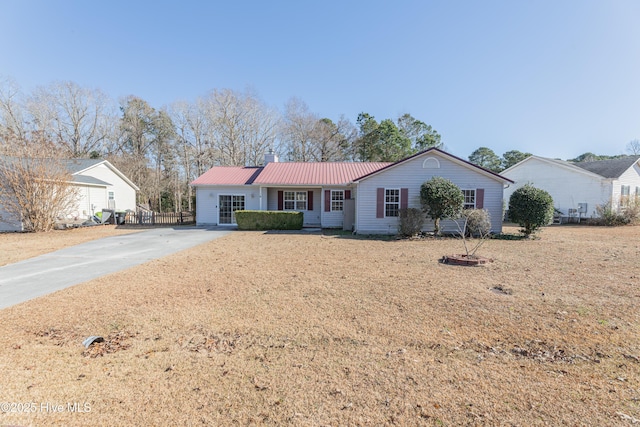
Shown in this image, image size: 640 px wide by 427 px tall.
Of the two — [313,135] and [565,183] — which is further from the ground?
[313,135]

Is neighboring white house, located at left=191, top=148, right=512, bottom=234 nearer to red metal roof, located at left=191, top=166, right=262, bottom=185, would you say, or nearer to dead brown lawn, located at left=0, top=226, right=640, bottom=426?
red metal roof, located at left=191, top=166, right=262, bottom=185

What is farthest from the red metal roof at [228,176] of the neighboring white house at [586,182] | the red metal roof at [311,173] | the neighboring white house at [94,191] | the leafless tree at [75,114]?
the leafless tree at [75,114]

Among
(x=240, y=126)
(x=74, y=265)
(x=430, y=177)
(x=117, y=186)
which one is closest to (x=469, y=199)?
(x=430, y=177)

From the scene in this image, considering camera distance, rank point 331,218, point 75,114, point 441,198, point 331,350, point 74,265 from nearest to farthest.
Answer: point 331,350 → point 74,265 → point 441,198 → point 331,218 → point 75,114

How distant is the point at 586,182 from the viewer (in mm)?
21750

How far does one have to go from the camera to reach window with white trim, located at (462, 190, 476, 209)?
14219 mm

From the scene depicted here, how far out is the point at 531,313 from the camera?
4.57 metres

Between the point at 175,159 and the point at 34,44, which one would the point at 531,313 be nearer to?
the point at 34,44

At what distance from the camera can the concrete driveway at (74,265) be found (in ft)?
19.1

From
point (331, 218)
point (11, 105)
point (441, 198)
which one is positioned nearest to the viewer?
point (441, 198)

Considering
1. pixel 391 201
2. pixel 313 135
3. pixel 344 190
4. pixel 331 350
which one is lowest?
pixel 331 350

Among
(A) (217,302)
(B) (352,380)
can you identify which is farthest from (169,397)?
(A) (217,302)

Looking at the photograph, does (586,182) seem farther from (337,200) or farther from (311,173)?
(311,173)

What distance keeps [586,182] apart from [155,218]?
3128 centimetres
